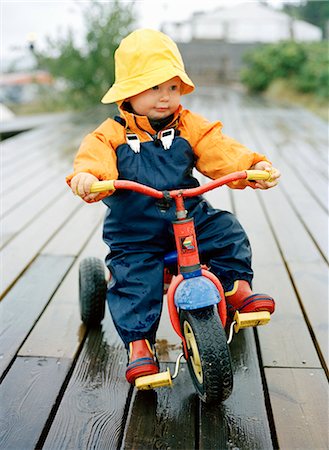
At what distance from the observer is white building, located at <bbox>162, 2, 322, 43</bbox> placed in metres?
21.7

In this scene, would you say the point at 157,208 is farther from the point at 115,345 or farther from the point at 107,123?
the point at 115,345

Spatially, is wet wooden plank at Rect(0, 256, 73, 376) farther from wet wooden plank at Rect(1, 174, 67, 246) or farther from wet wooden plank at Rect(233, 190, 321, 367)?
wet wooden plank at Rect(233, 190, 321, 367)

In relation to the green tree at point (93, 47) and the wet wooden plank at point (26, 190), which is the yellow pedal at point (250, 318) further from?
the green tree at point (93, 47)

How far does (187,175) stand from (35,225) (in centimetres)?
189

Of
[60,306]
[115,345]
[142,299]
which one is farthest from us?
[60,306]

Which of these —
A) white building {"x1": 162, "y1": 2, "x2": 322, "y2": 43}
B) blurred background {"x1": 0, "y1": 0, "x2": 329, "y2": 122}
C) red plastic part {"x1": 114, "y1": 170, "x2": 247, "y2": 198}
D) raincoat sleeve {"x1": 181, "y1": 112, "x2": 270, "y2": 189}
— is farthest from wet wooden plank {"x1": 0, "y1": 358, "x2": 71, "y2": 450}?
white building {"x1": 162, "y1": 2, "x2": 322, "y2": 43}

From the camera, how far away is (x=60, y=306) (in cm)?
253

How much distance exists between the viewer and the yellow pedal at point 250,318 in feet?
6.40

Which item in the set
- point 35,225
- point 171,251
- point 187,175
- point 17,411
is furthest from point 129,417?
point 35,225

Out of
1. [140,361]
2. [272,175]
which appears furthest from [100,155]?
[140,361]

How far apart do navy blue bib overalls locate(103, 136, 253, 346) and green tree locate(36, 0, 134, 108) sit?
8.93m

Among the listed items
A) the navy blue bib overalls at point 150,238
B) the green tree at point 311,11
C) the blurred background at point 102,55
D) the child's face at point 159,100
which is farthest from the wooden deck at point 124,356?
the green tree at point 311,11

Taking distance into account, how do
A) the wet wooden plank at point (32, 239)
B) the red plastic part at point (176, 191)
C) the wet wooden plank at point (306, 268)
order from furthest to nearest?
the wet wooden plank at point (32, 239) < the wet wooden plank at point (306, 268) < the red plastic part at point (176, 191)

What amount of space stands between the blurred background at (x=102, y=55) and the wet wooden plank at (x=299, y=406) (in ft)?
25.0
